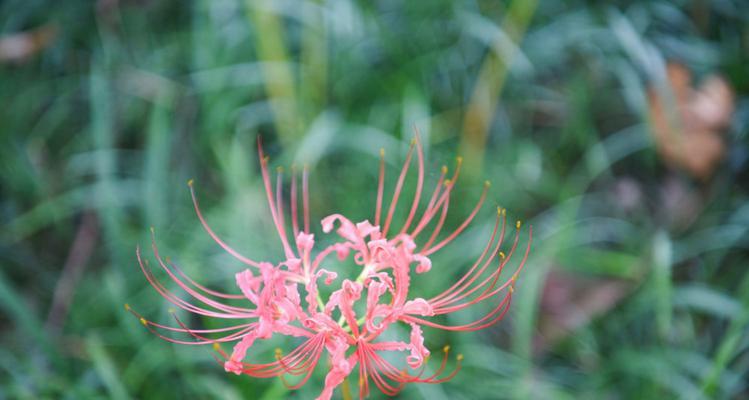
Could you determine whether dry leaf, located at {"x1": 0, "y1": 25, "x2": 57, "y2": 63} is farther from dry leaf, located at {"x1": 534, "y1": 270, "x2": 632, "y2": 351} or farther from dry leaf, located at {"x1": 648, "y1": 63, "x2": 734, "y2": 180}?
dry leaf, located at {"x1": 648, "y1": 63, "x2": 734, "y2": 180}

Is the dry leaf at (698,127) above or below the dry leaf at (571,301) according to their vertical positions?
above

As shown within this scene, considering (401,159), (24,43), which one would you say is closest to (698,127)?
(401,159)

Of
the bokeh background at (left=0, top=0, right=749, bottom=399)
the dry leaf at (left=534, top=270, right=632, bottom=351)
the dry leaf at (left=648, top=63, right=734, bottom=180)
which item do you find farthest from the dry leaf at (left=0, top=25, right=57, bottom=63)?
the dry leaf at (left=648, top=63, right=734, bottom=180)

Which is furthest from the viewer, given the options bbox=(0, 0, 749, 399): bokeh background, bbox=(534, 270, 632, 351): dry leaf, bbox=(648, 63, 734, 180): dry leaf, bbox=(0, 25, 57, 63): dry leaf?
bbox=(0, 25, 57, 63): dry leaf

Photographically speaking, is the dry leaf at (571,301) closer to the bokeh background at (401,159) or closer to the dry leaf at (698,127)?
the bokeh background at (401,159)

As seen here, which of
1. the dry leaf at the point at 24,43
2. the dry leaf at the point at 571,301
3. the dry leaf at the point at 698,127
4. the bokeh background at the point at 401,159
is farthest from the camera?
the dry leaf at the point at 24,43

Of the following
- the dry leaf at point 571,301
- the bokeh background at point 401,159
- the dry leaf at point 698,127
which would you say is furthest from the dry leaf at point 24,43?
→ the dry leaf at point 698,127

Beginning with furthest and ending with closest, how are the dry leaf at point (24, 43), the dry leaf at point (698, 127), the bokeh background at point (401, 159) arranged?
1. the dry leaf at point (24, 43)
2. the dry leaf at point (698, 127)
3. the bokeh background at point (401, 159)

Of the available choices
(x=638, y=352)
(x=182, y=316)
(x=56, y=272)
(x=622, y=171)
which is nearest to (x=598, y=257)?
(x=638, y=352)
